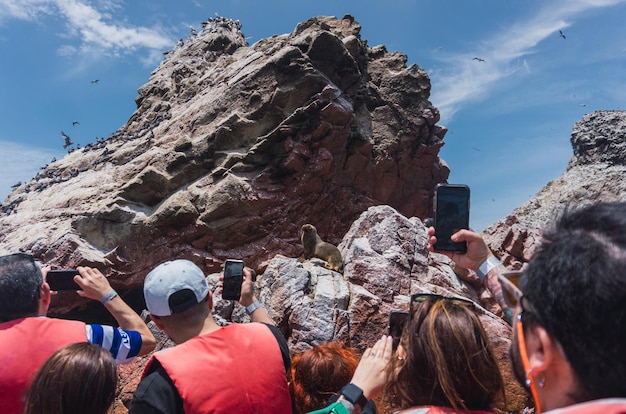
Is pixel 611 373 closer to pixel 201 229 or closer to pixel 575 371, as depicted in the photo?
pixel 575 371

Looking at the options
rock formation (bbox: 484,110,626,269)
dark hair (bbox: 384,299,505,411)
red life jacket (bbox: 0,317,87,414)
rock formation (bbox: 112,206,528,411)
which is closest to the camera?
dark hair (bbox: 384,299,505,411)

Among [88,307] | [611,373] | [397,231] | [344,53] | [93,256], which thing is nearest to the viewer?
[611,373]

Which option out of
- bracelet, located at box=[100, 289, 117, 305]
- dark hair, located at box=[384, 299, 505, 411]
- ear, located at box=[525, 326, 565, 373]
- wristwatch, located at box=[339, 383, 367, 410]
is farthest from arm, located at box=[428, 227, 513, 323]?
bracelet, located at box=[100, 289, 117, 305]

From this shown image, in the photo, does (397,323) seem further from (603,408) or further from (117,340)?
(603,408)

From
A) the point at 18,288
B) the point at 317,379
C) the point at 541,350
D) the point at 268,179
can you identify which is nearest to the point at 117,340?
the point at 18,288

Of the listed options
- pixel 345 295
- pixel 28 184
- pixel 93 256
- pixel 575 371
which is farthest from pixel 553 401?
pixel 28 184

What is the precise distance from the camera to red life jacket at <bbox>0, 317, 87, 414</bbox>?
2619 millimetres

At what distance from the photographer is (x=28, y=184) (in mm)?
17047

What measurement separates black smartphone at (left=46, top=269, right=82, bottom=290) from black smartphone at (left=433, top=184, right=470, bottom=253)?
8.52ft

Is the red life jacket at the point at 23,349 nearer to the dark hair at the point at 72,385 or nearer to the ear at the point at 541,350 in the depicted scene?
the dark hair at the point at 72,385

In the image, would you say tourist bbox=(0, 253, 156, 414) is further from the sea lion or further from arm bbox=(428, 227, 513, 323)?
the sea lion

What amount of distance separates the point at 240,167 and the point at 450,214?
11.8 m

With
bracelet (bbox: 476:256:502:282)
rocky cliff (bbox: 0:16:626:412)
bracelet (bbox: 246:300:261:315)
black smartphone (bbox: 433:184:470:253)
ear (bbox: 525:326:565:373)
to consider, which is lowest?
ear (bbox: 525:326:565:373)

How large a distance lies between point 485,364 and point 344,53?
49.9 ft
